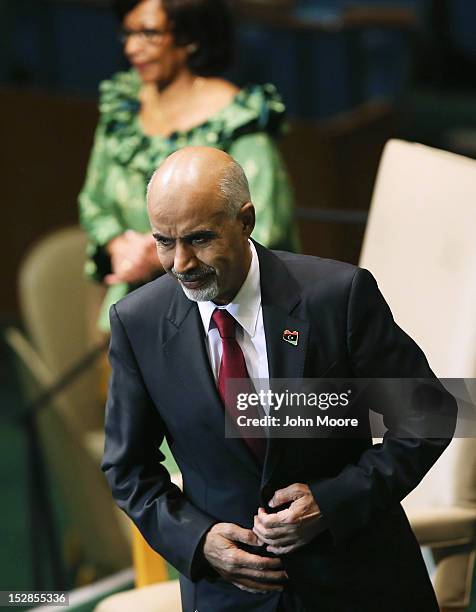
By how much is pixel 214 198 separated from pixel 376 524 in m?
0.45

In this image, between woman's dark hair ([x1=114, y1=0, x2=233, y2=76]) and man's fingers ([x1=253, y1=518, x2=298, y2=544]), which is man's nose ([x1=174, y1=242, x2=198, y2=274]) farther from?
woman's dark hair ([x1=114, y1=0, x2=233, y2=76])

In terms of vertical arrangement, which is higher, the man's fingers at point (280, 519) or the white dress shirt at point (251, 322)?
the white dress shirt at point (251, 322)

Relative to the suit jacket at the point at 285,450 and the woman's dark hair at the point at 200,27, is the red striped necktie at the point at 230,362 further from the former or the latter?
the woman's dark hair at the point at 200,27

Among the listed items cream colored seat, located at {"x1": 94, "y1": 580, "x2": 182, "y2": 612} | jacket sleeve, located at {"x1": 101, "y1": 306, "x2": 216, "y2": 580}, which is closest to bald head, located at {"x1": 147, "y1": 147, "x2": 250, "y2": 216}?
jacket sleeve, located at {"x1": 101, "y1": 306, "x2": 216, "y2": 580}

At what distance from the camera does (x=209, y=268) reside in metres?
1.41

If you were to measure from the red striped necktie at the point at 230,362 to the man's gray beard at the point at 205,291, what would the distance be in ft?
0.18

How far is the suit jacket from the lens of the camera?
1470 mm

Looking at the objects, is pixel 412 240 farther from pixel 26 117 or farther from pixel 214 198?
pixel 26 117

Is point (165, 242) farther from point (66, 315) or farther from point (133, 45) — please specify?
point (66, 315)

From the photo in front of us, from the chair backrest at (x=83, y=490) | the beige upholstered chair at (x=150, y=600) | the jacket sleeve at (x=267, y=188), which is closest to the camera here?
the beige upholstered chair at (x=150, y=600)

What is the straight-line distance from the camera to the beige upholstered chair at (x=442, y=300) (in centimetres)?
198

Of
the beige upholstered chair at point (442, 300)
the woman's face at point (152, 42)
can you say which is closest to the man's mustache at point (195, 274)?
the beige upholstered chair at point (442, 300)

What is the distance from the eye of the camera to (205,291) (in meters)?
1.42

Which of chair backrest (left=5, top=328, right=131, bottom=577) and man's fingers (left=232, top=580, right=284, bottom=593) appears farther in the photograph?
chair backrest (left=5, top=328, right=131, bottom=577)
